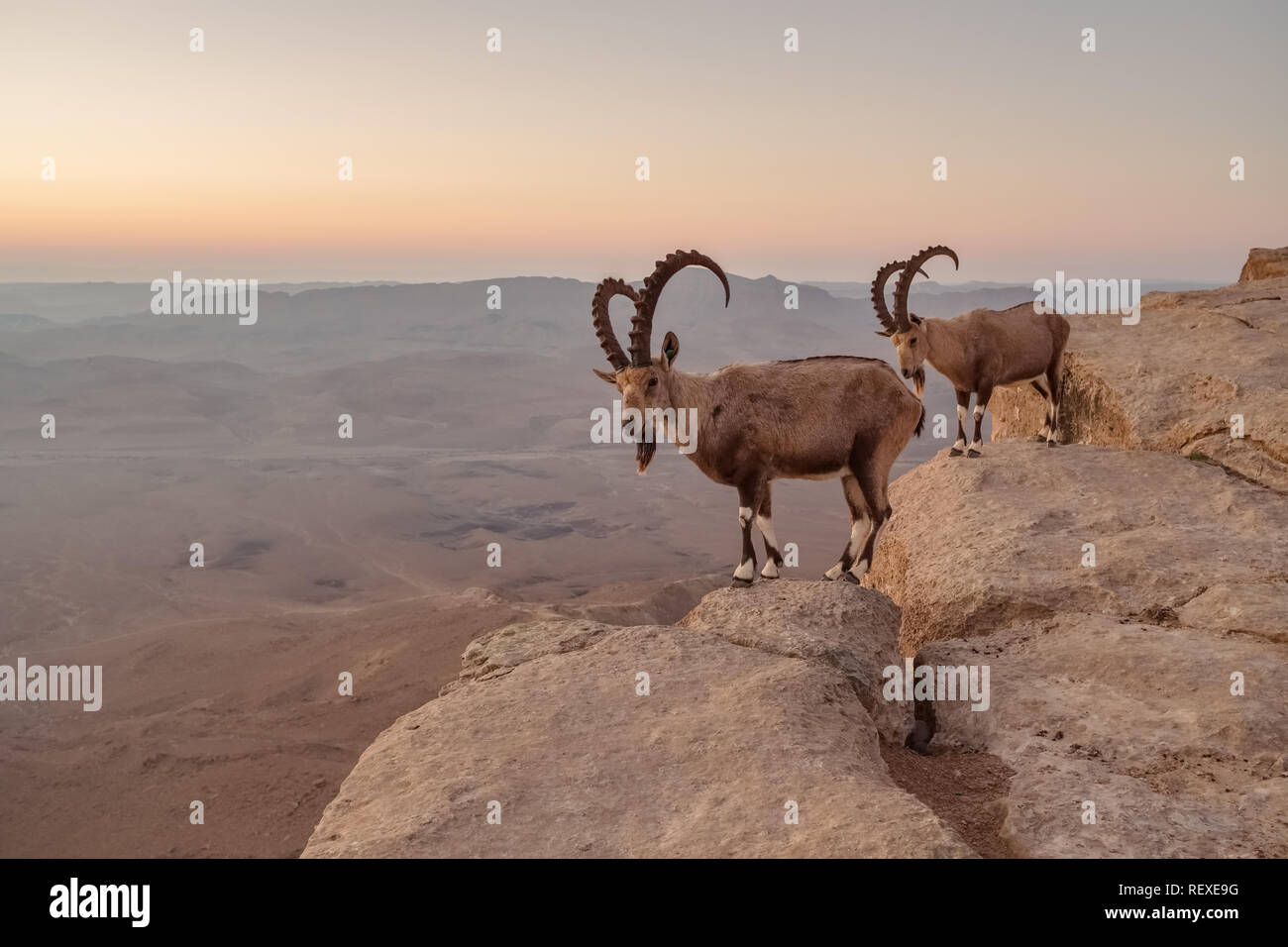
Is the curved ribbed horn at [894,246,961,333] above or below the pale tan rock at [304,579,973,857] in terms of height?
above

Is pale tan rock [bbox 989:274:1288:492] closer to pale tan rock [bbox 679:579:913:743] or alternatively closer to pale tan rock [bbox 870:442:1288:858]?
pale tan rock [bbox 870:442:1288:858]

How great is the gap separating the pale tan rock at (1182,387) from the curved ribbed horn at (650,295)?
332 inches

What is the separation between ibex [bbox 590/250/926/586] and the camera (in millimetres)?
8070

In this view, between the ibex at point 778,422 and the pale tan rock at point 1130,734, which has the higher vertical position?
the ibex at point 778,422

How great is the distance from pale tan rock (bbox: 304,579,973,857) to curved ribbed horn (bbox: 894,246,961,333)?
5.41m

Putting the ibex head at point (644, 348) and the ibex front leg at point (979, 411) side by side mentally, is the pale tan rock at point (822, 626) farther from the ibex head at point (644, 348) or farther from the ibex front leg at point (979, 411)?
the ibex front leg at point (979, 411)

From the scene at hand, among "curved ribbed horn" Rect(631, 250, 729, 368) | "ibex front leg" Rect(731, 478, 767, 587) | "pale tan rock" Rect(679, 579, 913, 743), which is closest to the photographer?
"pale tan rock" Rect(679, 579, 913, 743)

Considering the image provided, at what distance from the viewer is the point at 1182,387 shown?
13461 mm

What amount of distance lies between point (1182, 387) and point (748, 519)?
9.16 m

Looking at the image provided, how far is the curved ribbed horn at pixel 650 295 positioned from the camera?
25.1 feet

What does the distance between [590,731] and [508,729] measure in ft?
2.06

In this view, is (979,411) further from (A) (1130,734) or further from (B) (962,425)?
(A) (1130,734)

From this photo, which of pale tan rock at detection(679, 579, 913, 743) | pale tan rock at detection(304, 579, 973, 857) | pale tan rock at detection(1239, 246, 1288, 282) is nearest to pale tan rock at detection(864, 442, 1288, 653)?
pale tan rock at detection(679, 579, 913, 743)

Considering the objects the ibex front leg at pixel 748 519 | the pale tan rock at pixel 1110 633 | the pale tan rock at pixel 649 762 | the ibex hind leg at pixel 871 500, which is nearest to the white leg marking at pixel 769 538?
the ibex front leg at pixel 748 519
